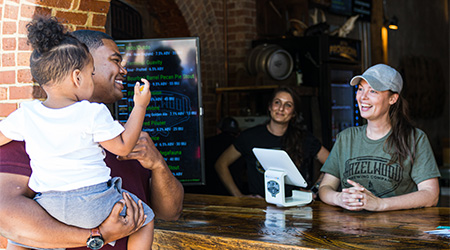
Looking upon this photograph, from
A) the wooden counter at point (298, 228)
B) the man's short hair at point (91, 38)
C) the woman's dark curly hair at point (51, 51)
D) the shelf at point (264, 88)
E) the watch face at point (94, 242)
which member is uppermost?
the shelf at point (264, 88)

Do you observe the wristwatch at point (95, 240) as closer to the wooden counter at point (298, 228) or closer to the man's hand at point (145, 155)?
the man's hand at point (145, 155)

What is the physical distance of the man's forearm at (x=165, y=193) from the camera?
2139 mm

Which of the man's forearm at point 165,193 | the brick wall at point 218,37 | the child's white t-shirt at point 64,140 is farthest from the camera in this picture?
the brick wall at point 218,37

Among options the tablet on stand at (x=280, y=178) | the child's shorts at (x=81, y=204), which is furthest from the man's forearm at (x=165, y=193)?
the tablet on stand at (x=280, y=178)

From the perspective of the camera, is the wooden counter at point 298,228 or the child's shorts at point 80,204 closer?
the child's shorts at point 80,204

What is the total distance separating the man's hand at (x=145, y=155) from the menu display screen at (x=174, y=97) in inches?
74.0

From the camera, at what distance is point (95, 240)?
1755mm

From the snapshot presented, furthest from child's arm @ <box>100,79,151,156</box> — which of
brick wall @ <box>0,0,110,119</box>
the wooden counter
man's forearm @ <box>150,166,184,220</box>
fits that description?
brick wall @ <box>0,0,110,119</box>

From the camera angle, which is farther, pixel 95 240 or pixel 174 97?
pixel 174 97

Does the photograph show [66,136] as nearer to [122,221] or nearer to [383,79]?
[122,221]

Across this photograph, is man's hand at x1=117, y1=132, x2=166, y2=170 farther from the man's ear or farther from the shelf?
the shelf

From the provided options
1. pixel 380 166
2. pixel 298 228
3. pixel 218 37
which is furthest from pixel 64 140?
pixel 218 37

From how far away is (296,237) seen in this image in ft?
7.59

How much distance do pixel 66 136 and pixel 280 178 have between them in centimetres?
167
